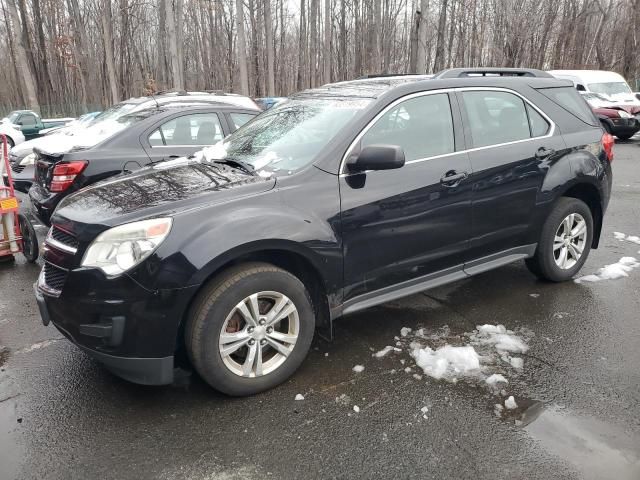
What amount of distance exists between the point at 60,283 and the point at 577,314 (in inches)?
150

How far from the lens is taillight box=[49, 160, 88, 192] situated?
5512mm

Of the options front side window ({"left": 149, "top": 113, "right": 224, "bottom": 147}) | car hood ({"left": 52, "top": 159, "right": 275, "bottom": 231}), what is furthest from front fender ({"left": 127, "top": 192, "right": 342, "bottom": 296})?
front side window ({"left": 149, "top": 113, "right": 224, "bottom": 147})

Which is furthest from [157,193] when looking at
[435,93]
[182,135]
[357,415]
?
[182,135]

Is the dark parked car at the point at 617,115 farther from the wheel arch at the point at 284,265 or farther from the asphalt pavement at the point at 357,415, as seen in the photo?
the wheel arch at the point at 284,265

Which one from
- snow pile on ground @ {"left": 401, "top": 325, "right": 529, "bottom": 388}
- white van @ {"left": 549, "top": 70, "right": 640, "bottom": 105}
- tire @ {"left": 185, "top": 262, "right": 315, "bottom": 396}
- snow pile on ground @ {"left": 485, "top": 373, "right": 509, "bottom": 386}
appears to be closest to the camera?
tire @ {"left": 185, "top": 262, "right": 315, "bottom": 396}

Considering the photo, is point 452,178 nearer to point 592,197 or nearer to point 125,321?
point 592,197

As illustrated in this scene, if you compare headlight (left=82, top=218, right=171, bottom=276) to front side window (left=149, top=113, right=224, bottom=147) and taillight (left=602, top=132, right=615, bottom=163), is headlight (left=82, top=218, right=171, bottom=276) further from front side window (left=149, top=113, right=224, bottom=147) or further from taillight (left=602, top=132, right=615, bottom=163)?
taillight (left=602, top=132, right=615, bottom=163)

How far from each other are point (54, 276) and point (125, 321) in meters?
0.68

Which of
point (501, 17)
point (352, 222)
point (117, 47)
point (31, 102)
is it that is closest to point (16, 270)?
point (352, 222)

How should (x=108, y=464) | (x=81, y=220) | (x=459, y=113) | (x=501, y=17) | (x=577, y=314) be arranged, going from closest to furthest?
(x=108, y=464) → (x=81, y=220) → (x=459, y=113) → (x=577, y=314) → (x=501, y=17)

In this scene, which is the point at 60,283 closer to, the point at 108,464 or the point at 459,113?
the point at 108,464

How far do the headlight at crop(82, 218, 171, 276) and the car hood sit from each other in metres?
0.07

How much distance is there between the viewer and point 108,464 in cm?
251

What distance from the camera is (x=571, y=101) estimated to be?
4570mm
